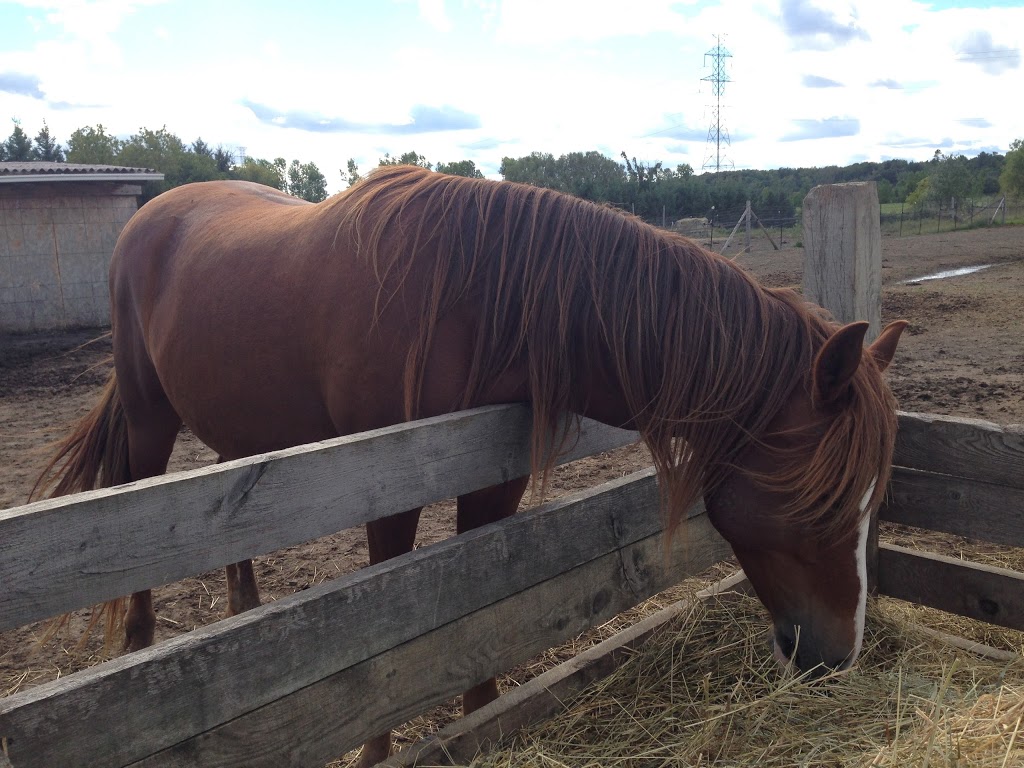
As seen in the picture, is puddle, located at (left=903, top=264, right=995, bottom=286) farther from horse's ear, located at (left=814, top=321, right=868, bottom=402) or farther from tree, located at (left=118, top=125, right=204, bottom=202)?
tree, located at (left=118, top=125, right=204, bottom=202)

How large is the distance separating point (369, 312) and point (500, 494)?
0.66m

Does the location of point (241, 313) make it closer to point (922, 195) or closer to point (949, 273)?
point (949, 273)

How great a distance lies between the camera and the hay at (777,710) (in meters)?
1.76

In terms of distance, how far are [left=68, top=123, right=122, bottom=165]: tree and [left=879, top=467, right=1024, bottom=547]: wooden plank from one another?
1793 inches

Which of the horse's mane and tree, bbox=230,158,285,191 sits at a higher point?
tree, bbox=230,158,285,191

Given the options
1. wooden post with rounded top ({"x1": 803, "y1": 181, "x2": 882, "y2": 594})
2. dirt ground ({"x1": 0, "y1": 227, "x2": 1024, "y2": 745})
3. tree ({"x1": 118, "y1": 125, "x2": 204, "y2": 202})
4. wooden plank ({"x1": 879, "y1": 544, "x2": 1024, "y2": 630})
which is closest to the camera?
wooden plank ({"x1": 879, "y1": 544, "x2": 1024, "y2": 630})

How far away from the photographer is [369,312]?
87.6 inches

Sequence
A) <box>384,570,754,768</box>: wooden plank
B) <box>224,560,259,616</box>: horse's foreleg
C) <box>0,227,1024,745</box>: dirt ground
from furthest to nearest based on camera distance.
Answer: <box>0,227,1024,745</box>: dirt ground < <box>224,560,259,616</box>: horse's foreleg < <box>384,570,754,768</box>: wooden plank

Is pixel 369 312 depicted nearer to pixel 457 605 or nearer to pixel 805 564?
pixel 457 605

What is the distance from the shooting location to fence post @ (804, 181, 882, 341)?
9.37 feet

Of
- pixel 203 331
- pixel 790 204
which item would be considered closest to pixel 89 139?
pixel 790 204

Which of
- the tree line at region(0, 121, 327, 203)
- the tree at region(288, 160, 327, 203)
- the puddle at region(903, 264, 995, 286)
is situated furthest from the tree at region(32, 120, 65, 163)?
the puddle at region(903, 264, 995, 286)

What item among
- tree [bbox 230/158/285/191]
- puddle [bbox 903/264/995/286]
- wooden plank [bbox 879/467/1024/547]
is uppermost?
tree [bbox 230/158/285/191]

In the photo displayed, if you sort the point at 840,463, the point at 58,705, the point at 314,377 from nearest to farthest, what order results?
the point at 58,705
the point at 840,463
the point at 314,377
